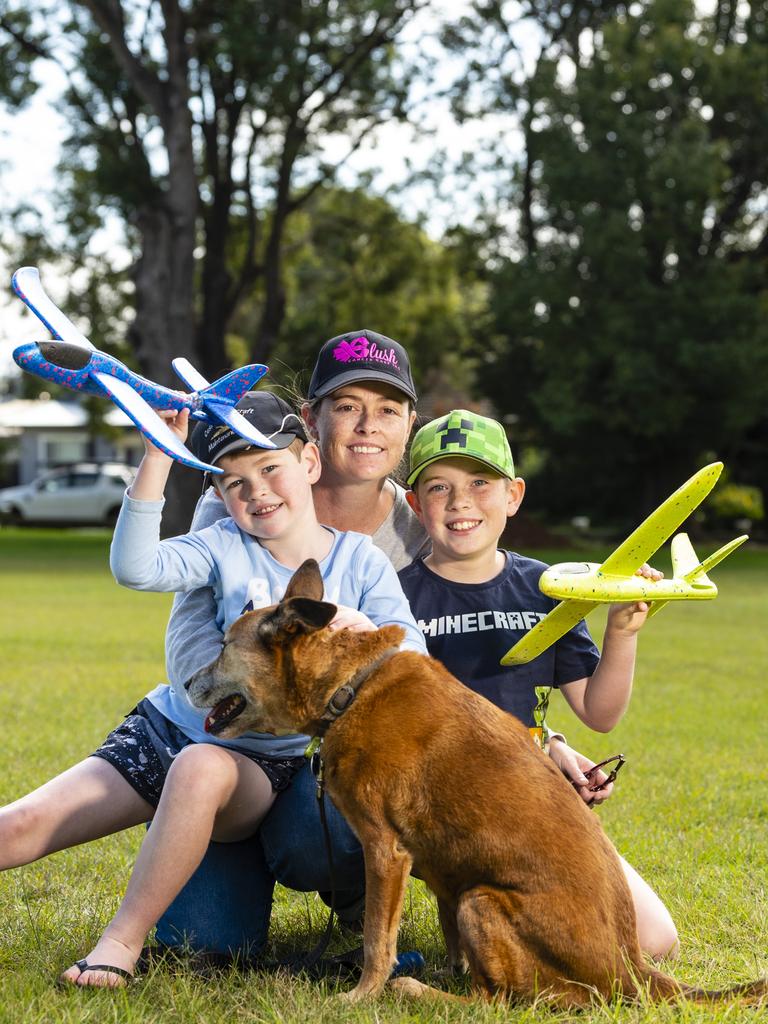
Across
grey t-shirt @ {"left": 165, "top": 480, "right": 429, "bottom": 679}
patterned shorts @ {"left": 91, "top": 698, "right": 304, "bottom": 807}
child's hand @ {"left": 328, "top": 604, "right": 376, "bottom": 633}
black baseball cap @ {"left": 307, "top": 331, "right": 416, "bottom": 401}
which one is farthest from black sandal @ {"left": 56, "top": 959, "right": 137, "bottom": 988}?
black baseball cap @ {"left": 307, "top": 331, "right": 416, "bottom": 401}

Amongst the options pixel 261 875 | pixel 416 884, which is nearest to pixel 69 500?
pixel 416 884

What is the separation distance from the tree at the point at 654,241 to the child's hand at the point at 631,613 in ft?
84.6

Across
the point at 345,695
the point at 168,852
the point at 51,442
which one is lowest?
the point at 51,442

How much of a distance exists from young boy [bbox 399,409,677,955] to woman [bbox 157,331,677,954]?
0.24 metres

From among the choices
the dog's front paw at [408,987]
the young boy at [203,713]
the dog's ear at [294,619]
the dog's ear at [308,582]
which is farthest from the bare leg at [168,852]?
the dog's front paw at [408,987]

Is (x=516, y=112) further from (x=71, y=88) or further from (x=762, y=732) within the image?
(x=762, y=732)

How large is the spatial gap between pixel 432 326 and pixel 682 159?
13342 millimetres

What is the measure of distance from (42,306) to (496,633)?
1.91m

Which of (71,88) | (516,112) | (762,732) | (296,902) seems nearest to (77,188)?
(71,88)

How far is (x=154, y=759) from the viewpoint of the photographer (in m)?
3.91

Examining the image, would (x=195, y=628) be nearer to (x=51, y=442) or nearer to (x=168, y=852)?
(x=168, y=852)

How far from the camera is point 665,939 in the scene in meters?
3.94

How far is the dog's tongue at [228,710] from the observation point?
3.51 metres

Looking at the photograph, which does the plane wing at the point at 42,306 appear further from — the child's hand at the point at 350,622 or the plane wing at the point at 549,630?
the plane wing at the point at 549,630
